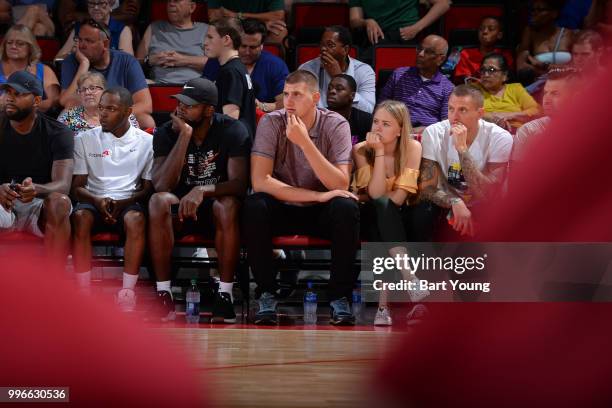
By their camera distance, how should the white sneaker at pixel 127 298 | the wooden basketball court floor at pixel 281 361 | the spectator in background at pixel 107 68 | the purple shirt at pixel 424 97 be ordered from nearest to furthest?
1. the wooden basketball court floor at pixel 281 361
2. the white sneaker at pixel 127 298
3. the spectator in background at pixel 107 68
4. the purple shirt at pixel 424 97

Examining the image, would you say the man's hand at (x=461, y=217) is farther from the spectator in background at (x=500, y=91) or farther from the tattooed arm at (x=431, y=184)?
the spectator in background at (x=500, y=91)

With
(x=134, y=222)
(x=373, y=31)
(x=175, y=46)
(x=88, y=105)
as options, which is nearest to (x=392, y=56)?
(x=373, y=31)

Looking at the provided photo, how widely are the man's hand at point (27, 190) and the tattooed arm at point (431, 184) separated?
1.99 meters

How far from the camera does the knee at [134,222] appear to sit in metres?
4.50

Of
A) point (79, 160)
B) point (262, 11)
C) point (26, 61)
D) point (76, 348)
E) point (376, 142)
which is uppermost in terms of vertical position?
point (76, 348)

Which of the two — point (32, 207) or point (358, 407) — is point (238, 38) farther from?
point (358, 407)

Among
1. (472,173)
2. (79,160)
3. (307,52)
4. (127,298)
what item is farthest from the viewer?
(307,52)

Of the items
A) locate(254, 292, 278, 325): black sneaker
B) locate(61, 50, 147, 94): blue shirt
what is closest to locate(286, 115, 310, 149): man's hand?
locate(254, 292, 278, 325): black sneaker

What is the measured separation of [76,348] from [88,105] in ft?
12.9

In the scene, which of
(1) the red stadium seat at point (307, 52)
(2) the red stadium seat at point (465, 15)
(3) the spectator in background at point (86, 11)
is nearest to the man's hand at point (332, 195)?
(1) the red stadium seat at point (307, 52)

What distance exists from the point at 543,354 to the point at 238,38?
449cm

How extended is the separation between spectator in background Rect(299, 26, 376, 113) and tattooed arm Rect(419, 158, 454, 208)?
1097 millimetres

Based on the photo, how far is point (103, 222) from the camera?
4621mm

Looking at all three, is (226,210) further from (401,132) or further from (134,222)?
(401,132)
